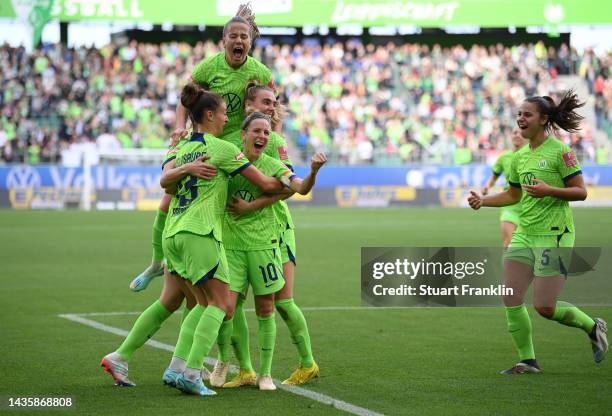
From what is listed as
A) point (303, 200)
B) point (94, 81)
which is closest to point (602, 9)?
point (303, 200)

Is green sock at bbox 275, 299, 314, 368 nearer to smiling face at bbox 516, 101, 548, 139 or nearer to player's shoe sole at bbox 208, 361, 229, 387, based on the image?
player's shoe sole at bbox 208, 361, 229, 387

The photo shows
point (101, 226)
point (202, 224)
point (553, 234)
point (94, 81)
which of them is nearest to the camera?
point (202, 224)

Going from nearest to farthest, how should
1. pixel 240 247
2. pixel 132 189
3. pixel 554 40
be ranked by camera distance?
pixel 240 247 → pixel 132 189 → pixel 554 40

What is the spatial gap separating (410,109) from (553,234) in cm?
3419

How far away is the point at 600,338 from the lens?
8898 mm

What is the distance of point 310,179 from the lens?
24.2ft

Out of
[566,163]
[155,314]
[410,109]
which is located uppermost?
[410,109]

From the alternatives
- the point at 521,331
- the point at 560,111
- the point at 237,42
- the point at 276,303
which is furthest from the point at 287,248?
the point at 560,111

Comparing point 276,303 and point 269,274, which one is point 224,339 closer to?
point 276,303

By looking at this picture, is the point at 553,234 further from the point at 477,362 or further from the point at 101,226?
the point at 101,226

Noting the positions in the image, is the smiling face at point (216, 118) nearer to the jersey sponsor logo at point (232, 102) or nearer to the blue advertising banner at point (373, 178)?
the jersey sponsor logo at point (232, 102)

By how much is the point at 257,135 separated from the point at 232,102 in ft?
3.18

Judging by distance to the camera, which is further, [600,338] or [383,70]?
[383,70]

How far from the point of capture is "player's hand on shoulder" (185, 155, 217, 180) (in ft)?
24.1
